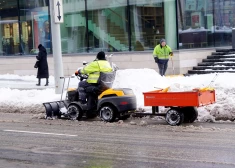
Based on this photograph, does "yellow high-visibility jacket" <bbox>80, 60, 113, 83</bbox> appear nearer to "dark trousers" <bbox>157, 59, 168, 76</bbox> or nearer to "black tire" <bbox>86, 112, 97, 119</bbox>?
"black tire" <bbox>86, 112, 97, 119</bbox>

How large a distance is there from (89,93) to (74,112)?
807mm

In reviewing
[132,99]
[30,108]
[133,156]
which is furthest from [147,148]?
[30,108]

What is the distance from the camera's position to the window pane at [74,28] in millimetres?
27156

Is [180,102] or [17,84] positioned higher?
[17,84]

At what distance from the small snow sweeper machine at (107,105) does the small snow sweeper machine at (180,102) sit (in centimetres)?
67

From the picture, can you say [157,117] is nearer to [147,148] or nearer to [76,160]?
[147,148]

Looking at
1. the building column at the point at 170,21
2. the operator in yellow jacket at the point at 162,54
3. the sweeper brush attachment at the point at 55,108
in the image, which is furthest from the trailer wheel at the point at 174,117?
the building column at the point at 170,21

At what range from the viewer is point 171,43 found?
2441 cm

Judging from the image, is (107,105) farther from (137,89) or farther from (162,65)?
(162,65)

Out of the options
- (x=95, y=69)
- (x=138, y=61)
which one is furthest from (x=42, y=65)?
(x=95, y=69)

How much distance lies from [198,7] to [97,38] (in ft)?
17.5

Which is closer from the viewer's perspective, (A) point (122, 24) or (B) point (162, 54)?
(B) point (162, 54)

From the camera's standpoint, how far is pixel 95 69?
44.5 feet

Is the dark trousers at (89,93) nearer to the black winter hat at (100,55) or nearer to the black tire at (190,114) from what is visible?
the black winter hat at (100,55)
